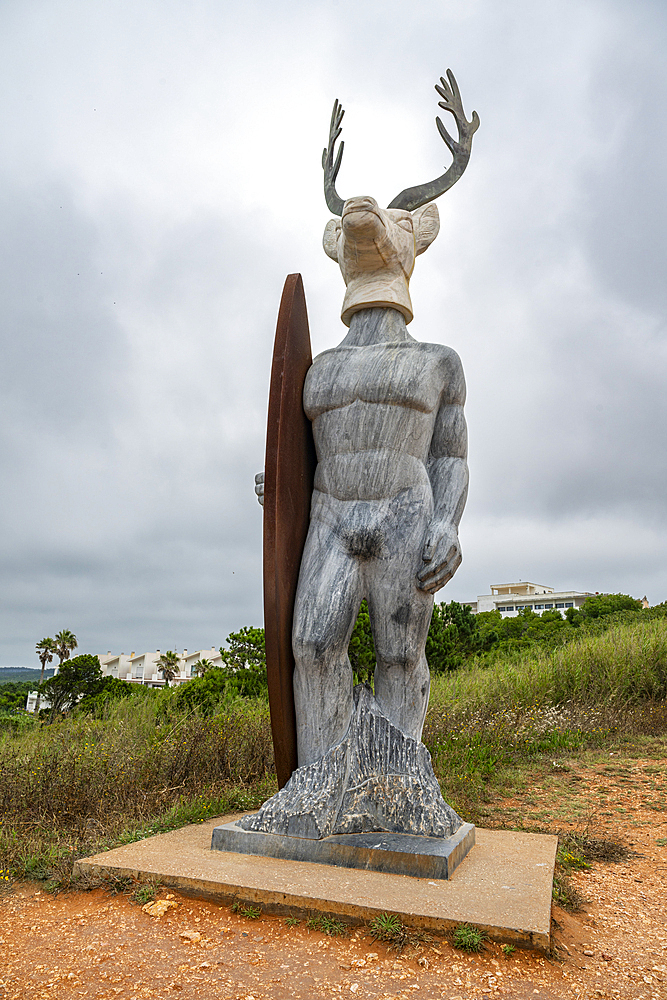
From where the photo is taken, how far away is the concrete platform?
241cm

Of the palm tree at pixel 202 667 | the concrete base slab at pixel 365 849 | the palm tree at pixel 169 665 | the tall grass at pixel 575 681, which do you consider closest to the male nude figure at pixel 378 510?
the concrete base slab at pixel 365 849

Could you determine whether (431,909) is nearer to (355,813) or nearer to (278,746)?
(355,813)

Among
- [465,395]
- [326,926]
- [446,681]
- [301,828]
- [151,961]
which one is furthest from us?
[446,681]

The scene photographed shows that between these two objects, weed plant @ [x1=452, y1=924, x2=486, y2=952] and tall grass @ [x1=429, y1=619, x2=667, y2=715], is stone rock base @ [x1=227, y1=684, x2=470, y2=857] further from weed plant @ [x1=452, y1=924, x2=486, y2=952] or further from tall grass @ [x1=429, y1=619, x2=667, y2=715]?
tall grass @ [x1=429, y1=619, x2=667, y2=715]

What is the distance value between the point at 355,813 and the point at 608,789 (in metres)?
3.40

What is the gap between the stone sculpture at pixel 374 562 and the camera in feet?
10.6

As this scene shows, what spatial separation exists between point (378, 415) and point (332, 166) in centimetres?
197

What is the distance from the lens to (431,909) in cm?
247

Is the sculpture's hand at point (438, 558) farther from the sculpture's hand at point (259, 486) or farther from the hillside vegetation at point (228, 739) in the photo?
the hillside vegetation at point (228, 739)

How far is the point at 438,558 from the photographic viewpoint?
3375mm

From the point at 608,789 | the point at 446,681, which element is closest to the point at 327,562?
the point at 608,789

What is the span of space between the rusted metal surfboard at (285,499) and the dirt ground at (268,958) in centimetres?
97

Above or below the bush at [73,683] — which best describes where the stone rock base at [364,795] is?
below

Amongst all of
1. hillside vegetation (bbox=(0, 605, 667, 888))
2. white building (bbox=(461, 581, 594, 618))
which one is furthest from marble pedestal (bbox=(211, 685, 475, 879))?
white building (bbox=(461, 581, 594, 618))
